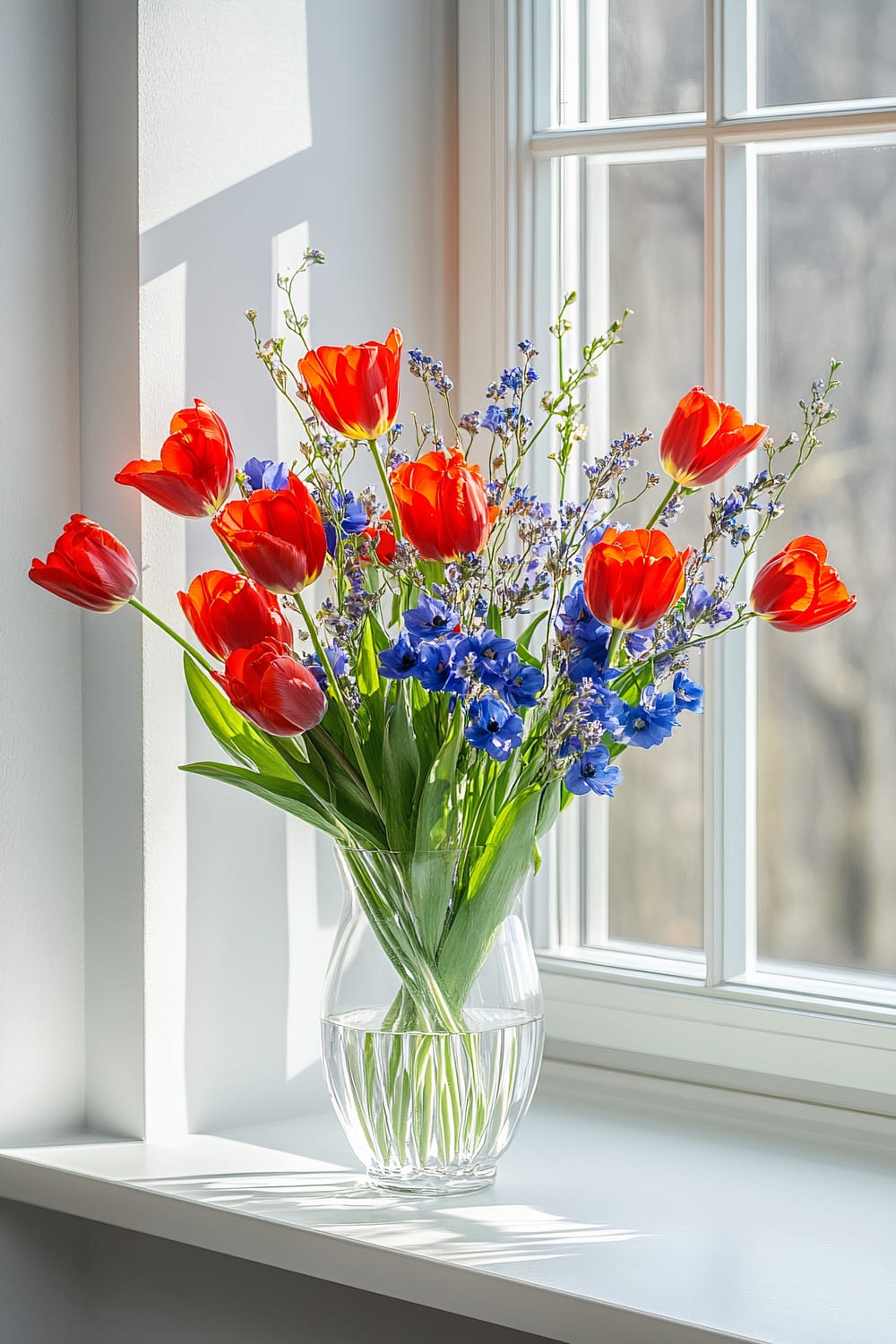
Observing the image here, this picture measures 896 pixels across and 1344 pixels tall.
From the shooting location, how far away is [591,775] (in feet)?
3.08

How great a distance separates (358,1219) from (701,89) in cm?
99

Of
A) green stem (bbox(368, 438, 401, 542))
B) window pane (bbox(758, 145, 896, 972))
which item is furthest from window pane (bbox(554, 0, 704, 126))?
green stem (bbox(368, 438, 401, 542))

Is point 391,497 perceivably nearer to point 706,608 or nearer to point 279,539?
point 279,539

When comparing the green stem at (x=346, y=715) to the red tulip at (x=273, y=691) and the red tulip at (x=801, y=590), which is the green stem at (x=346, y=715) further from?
the red tulip at (x=801, y=590)

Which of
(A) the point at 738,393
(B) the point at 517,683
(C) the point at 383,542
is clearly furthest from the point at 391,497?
(A) the point at 738,393

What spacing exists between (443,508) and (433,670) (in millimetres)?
102

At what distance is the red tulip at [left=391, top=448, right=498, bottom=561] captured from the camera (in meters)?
0.87

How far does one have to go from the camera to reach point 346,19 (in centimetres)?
126

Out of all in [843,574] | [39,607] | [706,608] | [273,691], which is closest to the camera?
[273,691]

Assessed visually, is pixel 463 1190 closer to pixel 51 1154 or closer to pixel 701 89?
pixel 51 1154

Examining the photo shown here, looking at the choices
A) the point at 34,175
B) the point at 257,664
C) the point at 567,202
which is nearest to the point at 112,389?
the point at 34,175

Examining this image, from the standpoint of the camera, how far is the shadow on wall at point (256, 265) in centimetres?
113

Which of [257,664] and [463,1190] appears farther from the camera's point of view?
[463,1190]

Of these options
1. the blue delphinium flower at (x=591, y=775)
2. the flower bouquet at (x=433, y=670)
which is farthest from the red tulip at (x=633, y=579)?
the blue delphinium flower at (x=591, y=775)
